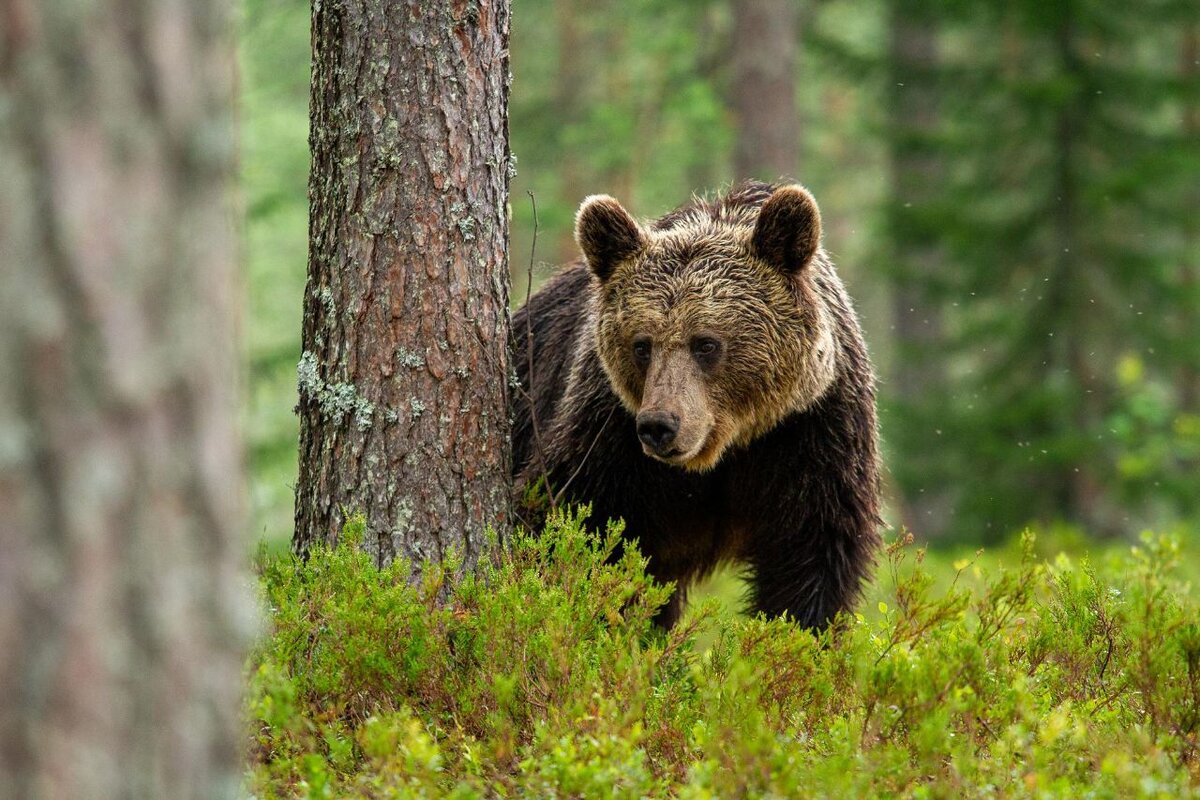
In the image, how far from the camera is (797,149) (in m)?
16.1

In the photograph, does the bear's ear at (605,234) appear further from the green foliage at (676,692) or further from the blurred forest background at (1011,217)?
the blurred forest background at (1011,217)

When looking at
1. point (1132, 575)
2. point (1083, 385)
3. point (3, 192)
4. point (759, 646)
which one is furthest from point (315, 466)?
point (1083, 385)

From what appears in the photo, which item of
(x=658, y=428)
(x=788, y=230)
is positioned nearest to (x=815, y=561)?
(x=658, y=428)

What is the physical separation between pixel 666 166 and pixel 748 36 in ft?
17.4

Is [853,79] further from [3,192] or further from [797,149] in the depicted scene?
[3,192]

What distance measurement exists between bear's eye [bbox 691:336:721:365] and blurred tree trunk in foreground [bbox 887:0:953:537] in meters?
10.6

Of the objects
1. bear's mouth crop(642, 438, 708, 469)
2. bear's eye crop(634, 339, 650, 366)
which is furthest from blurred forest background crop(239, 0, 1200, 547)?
bear's mouth crop(642, 438, 708, 469)

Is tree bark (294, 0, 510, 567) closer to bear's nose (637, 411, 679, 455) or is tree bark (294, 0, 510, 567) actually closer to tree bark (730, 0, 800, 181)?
bear's nose (637, 411, 679, 455)

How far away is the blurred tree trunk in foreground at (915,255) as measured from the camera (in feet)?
52.8

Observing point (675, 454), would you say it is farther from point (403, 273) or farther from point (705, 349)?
point (403, 273)

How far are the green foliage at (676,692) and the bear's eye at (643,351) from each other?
0.99 meters

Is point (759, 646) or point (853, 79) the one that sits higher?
point (853, 79)

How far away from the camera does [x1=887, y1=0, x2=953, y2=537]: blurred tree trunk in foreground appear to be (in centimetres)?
1609

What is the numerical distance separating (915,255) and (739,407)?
14732mm
